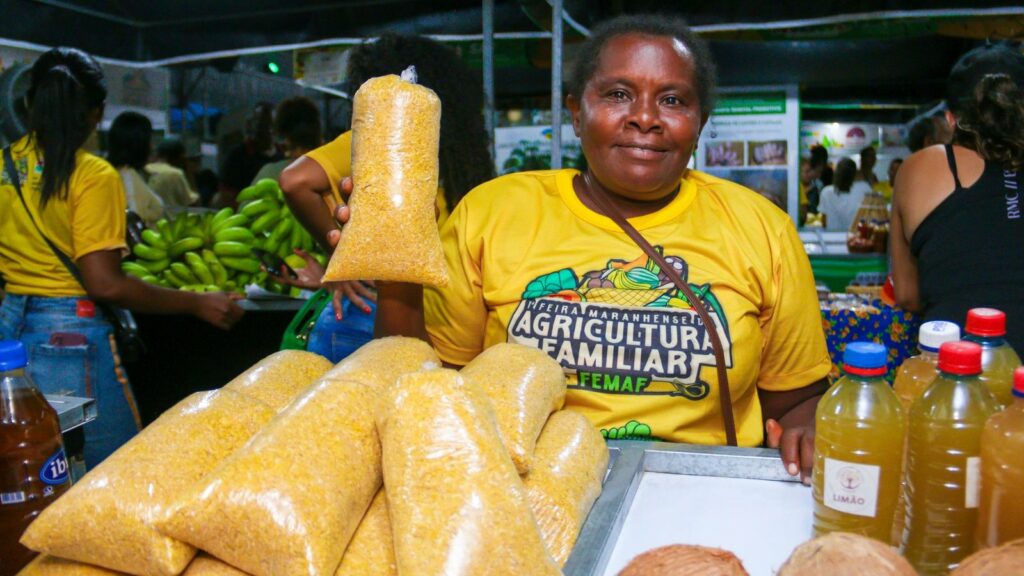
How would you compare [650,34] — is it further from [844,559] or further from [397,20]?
[397,20]

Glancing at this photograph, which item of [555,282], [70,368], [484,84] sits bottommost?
[70,368]

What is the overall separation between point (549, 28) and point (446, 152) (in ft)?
5.67

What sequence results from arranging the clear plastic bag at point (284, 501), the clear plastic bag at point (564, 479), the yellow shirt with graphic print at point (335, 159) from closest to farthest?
the clear plastic bag at point (284, 501) < the clear plastic bag at point (564, 479) < the yellow shirt with graphic print at point (335, 159)

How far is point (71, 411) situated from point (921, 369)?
1722 mm

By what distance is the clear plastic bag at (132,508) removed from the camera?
0.88m

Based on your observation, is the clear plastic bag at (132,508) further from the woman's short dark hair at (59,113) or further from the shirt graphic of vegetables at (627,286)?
the woman's short dark hair at (59,113)

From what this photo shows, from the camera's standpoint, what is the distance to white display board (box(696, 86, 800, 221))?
17.6 ft

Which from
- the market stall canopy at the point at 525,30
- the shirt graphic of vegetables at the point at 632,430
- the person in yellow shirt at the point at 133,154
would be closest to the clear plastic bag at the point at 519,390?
the shirt graphic of vegetables at the point at 632,430

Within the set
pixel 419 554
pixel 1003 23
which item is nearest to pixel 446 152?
pixel 419 554

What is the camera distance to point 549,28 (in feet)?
14.1

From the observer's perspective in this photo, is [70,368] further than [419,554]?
Yes

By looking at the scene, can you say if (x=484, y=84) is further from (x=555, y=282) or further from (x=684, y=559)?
(x=684, y=559)

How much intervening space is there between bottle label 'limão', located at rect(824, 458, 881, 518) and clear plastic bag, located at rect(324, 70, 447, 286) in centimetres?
73

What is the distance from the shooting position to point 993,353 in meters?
1.16
